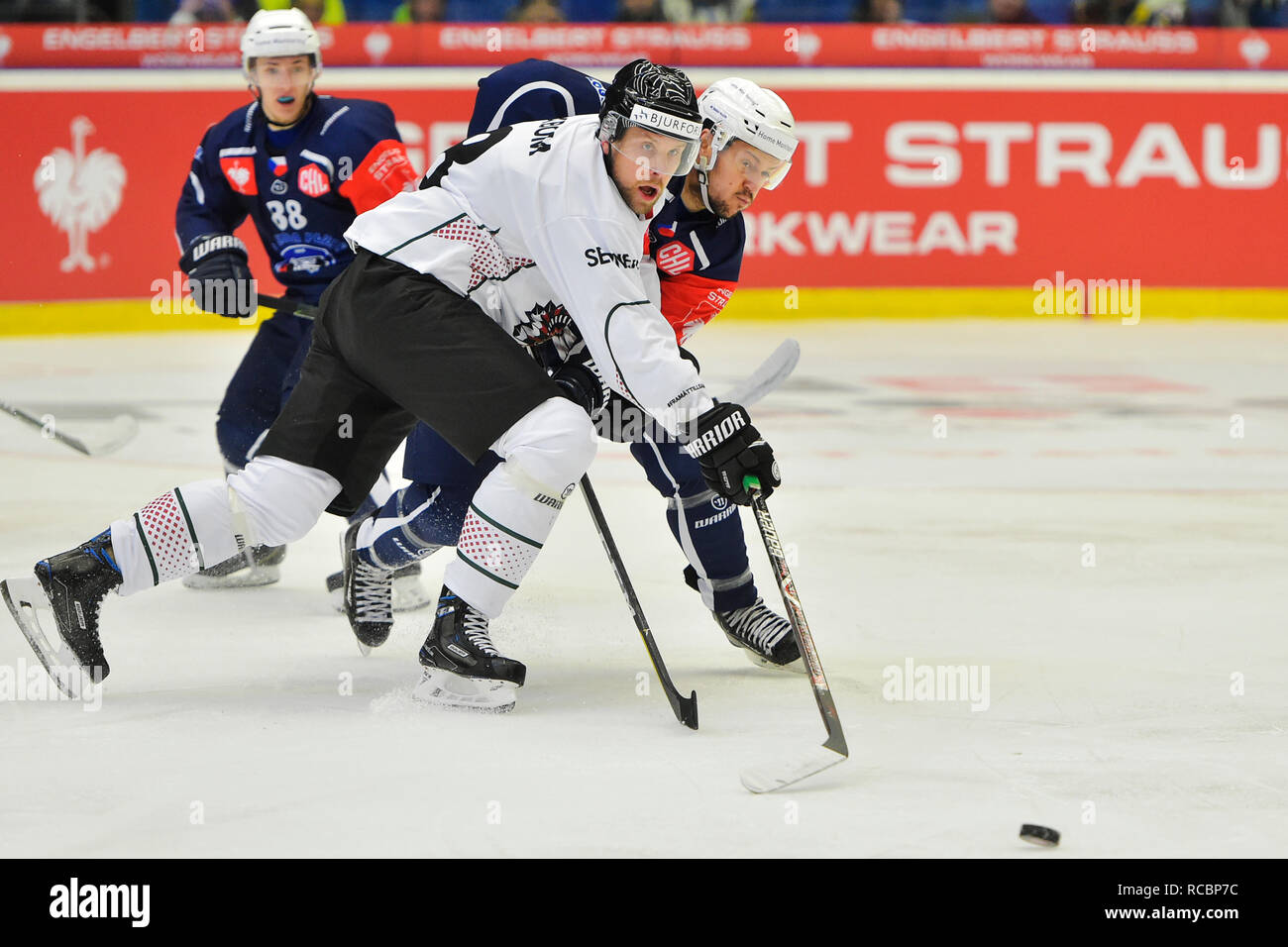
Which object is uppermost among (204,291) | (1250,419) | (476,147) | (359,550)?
(476,147)

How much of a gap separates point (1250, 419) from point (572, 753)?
4.67 metres

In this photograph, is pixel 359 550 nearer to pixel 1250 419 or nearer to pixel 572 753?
pixel 572 753

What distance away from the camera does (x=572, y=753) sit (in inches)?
105

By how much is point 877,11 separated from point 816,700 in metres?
7.45

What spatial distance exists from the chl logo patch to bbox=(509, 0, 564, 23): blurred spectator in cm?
646

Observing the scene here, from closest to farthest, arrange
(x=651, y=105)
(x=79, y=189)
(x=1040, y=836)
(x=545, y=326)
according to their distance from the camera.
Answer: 1. (x=1040, y=836)
2. (x=651, y=105)
3. (x=545, y=326)
4. (x=79, y=189)

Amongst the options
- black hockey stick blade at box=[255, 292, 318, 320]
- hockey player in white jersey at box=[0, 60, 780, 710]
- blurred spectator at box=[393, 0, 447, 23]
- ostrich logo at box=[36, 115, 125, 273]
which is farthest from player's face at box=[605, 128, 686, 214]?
blurred spectator at box=[393, 0, 447, 23]

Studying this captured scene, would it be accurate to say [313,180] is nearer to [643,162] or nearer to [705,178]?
[705,178]

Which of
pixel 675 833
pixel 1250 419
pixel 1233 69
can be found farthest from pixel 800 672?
pixel 1233 69

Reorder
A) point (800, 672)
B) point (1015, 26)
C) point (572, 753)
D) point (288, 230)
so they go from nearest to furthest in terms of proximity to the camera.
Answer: point (572, 753) < point (800, 672) < point (288, 230) < point (1015, 26)

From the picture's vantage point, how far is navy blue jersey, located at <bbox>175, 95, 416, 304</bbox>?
4125 millimetres

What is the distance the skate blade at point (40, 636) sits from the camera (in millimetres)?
2900

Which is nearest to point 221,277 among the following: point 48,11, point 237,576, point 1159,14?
point 237,576

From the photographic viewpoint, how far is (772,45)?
927 centimetres
